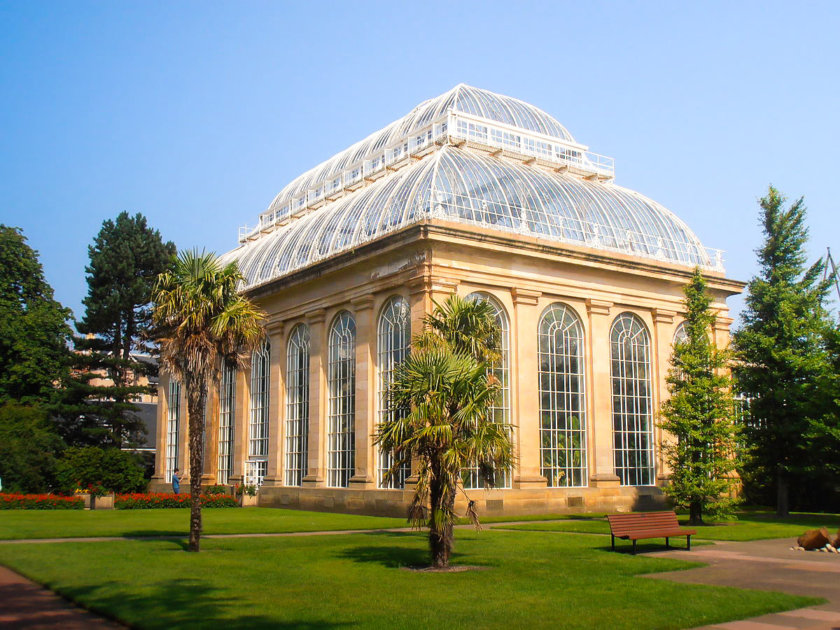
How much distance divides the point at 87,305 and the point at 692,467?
48199 millimetres

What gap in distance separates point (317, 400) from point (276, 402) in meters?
4.95

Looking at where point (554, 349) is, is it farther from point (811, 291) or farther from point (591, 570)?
point (591, 570)

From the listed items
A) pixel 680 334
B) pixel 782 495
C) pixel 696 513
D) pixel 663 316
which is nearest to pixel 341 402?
pixel 696 513

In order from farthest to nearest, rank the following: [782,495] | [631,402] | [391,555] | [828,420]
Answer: [631,402] < [782,495] < [828,420] < [391,555]

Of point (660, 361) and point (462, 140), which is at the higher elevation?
point (462, 140)

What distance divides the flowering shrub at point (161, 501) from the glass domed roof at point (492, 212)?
1362 cm

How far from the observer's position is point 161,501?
4597cm

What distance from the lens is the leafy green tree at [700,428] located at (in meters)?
33.7

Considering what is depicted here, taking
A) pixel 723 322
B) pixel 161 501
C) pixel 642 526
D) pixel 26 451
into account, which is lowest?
pixel 161 501

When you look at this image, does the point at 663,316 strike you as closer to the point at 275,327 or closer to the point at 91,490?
the point at 275,327

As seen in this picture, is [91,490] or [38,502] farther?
[91,490]

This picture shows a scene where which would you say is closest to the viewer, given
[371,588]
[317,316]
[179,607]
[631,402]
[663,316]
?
[179,607]

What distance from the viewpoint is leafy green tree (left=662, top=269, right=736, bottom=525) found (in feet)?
111

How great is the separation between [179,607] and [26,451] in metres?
40.6
